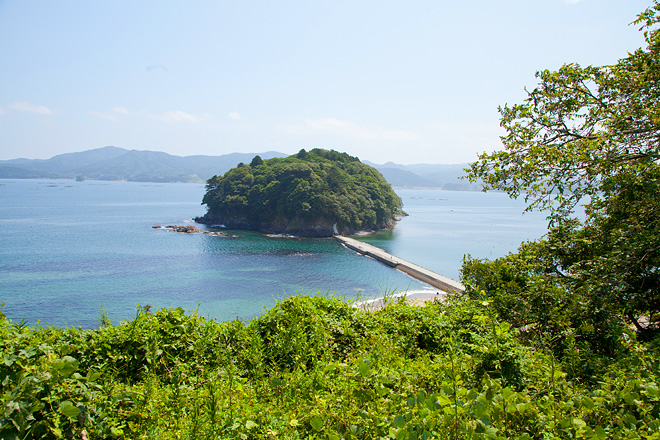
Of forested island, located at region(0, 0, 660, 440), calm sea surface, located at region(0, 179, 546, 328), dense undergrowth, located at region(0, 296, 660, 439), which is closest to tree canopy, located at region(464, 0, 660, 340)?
forested island, located at region(0, 0, 660, 440)

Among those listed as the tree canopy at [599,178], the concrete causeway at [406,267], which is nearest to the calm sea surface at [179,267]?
the concrete causeway at [406,267]

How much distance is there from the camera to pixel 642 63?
7.42 m

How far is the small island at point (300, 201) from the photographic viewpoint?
204ft

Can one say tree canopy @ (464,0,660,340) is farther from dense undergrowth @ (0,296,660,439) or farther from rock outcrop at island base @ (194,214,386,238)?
rock outcrop at island base @ (194,214,386,238)

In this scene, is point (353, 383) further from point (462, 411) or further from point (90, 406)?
point (90, 406)

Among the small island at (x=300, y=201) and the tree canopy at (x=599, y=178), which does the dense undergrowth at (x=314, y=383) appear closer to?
the tree canopy at (x=599, y=178)

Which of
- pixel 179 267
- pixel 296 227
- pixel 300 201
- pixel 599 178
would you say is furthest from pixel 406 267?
pixel 599 178

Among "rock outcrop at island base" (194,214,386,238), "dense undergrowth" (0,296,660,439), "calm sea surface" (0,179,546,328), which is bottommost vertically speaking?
"calm sea surface" (0,179,546,328)

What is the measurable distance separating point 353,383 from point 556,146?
6.69 m

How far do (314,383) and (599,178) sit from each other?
292 inches

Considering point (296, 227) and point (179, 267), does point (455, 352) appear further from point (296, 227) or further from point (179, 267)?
point (296, 227)

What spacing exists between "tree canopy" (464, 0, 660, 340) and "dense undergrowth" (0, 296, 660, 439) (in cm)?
187

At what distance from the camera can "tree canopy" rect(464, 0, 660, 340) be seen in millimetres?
5844

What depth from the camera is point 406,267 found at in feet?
136
